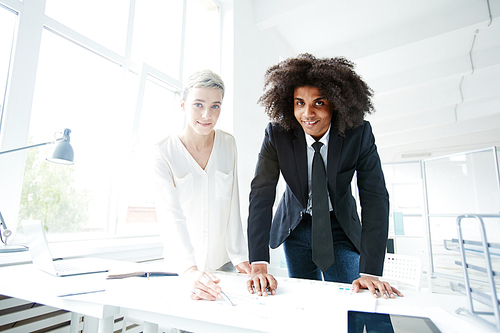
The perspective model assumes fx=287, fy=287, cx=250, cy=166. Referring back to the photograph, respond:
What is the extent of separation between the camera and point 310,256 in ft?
4.19

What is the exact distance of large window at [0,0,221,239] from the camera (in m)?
1.74

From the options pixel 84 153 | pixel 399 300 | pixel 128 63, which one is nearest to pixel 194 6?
pixel 128 63

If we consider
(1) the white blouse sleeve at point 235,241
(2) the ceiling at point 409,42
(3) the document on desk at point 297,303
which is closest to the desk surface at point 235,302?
(3) the document on desk at point 297,303

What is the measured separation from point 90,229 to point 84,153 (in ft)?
1.84

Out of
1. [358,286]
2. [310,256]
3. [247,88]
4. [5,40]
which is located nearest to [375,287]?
[358,286]

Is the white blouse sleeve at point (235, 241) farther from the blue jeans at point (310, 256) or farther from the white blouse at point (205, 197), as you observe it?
the blue jeans at point (310, 256)

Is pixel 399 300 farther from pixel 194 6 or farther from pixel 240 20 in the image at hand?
pixel 194 6

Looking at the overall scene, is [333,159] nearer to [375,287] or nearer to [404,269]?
[375,287]

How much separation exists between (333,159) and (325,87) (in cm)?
30

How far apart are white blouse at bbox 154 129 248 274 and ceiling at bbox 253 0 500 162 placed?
2883 millimetres

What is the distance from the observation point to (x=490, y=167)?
23.8 feet

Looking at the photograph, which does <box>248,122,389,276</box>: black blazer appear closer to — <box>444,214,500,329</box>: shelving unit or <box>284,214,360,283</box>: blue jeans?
<box>284,214,360,283</box>: blue jeans

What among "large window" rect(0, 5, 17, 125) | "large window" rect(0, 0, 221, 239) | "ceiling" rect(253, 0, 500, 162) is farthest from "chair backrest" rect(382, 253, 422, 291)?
"ceiling" rect(253, 0, 500, 162)

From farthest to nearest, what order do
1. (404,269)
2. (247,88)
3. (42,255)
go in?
(247,88) < (404,269) < (42,255)
